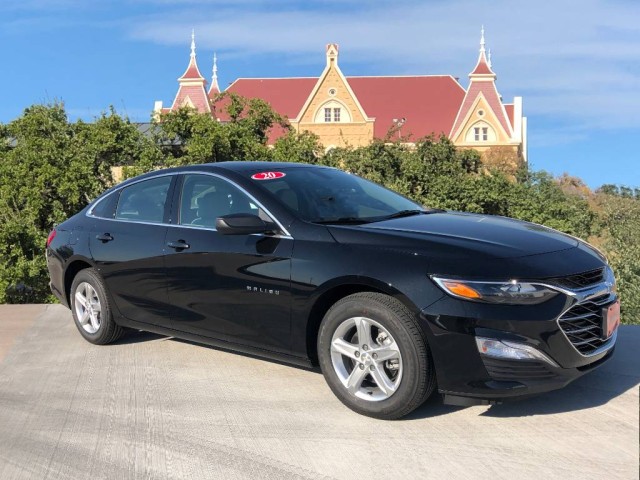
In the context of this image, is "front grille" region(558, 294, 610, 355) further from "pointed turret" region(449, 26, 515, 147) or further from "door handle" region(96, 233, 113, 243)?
"pointed turret" region(449, 26, 515, 147)

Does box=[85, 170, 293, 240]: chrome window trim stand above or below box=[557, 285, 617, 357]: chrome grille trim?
above

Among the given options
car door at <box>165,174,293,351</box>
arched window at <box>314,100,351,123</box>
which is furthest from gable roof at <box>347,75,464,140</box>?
car door at <box>165,174,293,351</box>

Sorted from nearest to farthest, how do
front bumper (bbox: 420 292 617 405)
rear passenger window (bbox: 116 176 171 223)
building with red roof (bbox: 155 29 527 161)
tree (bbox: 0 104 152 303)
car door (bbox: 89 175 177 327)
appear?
front bumper (bbox: 420 292 617 405)
car door (bbox: 89 175 177 327)
rear passenger window (bbox: 116 176 171 223)
tree (bbox: 0 104 152 303)
building with red roof (bbox: 155 29 527 161)

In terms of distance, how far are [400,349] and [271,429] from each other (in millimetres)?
915

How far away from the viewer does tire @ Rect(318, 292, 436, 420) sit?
4.09 metres

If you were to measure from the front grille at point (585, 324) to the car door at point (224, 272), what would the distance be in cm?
171

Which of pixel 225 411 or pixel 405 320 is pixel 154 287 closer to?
pixel 225 411

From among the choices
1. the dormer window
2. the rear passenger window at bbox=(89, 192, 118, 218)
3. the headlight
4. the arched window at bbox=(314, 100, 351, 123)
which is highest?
the arched window at bbox=(314, 100, 351, 123)

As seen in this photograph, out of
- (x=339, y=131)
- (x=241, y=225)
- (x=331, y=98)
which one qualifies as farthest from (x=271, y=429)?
(x=331, y=98)

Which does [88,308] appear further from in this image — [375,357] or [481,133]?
[481,133]

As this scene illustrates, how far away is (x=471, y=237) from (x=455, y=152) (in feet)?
74.0

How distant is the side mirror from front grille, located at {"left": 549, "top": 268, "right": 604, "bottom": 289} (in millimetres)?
1896

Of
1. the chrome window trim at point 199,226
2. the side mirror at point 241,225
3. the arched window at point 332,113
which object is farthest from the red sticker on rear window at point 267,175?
the arched window at point 332,113

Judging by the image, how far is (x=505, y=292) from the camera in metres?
3.93
